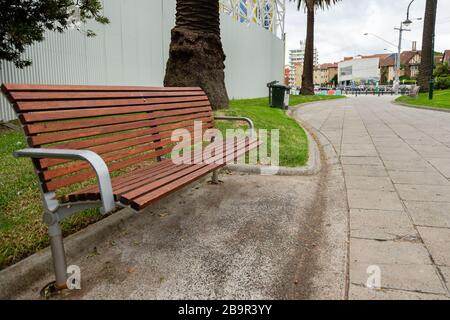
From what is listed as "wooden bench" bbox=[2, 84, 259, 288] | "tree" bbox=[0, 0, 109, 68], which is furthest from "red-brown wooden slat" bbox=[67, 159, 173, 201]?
"tree" bbox=[0, 0, 109, 68]

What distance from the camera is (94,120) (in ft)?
8.52

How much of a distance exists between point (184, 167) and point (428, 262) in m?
1.94

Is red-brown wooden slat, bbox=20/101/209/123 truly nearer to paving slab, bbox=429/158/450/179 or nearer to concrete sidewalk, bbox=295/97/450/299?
concrete sidewalk, bbox=295/97/450/299

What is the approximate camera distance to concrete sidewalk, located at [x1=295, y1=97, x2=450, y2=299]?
2.15 meters

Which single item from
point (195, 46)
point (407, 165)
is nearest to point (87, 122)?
point (407, 165)

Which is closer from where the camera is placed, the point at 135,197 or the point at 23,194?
the point at 135,197

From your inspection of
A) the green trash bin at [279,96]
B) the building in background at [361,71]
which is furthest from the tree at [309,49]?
the building in background at [361,71]

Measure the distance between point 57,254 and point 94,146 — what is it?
0.81 meters

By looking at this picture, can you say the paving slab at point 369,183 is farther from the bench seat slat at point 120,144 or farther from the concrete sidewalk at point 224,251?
the bench seat slat at point 120,144

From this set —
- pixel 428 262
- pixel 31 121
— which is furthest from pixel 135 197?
pixel 428 262

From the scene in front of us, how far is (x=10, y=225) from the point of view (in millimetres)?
2758

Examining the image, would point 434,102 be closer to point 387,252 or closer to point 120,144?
point 387,252

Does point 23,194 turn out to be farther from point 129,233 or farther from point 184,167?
point 184,167

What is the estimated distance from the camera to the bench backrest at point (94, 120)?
2115 mm
